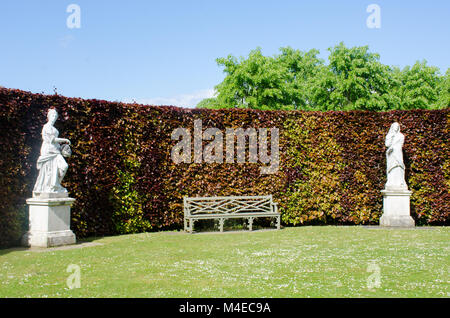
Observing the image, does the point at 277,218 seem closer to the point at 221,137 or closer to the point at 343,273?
the point at 221,137

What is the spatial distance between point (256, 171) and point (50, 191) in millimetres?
6133

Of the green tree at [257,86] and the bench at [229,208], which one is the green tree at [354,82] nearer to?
the green tree at [257,86]

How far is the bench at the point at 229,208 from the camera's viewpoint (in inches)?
453

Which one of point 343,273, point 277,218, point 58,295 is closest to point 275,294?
point 343,273

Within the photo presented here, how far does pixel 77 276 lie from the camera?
227 inches

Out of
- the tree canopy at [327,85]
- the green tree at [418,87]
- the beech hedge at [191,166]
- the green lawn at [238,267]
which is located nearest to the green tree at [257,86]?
the tree canopy at [327,85]

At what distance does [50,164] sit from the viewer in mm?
8914

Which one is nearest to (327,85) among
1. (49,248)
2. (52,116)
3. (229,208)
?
(229,208)

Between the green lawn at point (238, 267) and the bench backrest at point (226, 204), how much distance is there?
1.55 meters

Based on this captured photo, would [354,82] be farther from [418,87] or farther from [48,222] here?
[48,222]

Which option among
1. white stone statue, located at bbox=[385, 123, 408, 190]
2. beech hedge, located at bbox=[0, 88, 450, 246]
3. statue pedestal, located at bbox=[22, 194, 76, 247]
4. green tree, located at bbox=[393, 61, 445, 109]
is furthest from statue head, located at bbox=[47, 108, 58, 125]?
green tree, located at bbox=[393, 61, 445, 109]

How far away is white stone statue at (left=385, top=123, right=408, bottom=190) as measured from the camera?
40.2 feet

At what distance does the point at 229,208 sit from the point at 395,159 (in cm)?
515

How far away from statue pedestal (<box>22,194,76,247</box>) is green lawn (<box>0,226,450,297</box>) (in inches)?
16.6
